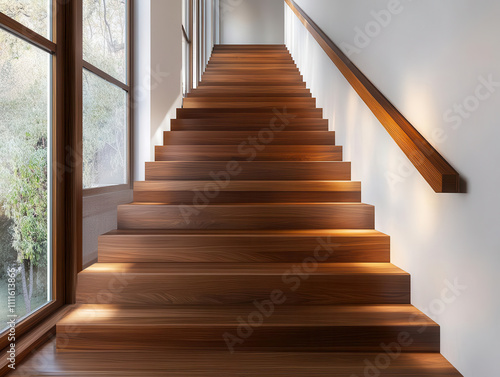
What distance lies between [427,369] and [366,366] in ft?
0.77

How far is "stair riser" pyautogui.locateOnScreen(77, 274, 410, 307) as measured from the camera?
2.14 metres

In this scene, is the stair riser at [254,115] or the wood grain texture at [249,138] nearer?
the wood grain texture at [249,138]

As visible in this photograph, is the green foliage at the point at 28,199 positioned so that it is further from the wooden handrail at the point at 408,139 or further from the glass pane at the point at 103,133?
the wooden handrail at the point at 408,139

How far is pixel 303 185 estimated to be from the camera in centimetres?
297

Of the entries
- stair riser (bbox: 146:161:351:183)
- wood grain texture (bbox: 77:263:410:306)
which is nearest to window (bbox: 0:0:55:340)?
wood grain texture (bbox: 77:263:410:306)

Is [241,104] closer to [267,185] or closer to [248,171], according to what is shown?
[248,171]

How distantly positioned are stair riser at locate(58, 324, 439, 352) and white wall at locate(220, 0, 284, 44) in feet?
28.9

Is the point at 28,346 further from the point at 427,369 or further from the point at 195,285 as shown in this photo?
the point at 427,369

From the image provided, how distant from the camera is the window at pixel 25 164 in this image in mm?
1765

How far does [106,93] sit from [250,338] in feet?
6.52

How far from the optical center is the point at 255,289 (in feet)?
7.04

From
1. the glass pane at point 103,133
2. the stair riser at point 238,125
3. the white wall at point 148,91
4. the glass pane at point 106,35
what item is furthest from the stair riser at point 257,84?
the glass pane at point 103,133

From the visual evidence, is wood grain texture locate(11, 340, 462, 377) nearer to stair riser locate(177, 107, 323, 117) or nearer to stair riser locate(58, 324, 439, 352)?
stair riser locate(58, 324, 439, 352)

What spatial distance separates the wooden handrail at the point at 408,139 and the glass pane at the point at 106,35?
5.47 feet
